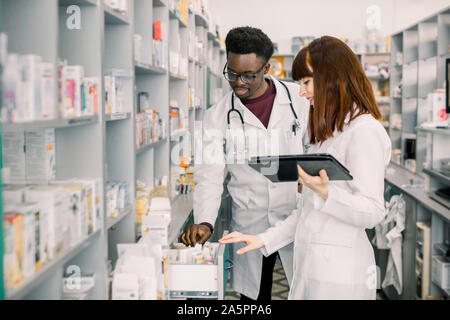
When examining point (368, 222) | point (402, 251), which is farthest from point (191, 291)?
point (402, 251)

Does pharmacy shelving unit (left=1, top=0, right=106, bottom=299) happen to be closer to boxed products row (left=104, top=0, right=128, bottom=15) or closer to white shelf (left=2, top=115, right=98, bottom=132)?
white shelf (left=2, top=115, right=98, bottom=132)

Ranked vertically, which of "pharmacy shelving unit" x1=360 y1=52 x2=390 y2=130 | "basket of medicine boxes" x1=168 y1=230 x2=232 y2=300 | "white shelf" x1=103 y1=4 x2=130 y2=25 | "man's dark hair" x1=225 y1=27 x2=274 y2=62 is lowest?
"basket of medicine boxes" x1=168 y1=230 x2=232 y2=300

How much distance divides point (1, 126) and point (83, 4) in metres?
0.82

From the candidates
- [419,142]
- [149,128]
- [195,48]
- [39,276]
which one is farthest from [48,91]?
[419,142]

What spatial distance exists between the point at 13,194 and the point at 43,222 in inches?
4.5

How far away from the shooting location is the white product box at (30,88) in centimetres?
129

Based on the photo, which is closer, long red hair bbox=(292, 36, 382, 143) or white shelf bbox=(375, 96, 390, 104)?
long red hair bbox=(292, 36, 382, 143)

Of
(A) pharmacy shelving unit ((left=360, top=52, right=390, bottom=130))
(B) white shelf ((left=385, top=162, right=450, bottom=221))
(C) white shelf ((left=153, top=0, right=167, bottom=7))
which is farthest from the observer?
(A) pharmacy shelving unit ((left=360, top=52, right=390, bottom=130))

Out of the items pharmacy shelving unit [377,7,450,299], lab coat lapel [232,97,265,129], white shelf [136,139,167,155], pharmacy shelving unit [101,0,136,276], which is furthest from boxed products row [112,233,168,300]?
pharmacy shelving unit [377,7,450,299]

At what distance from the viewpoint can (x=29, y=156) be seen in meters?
1.78

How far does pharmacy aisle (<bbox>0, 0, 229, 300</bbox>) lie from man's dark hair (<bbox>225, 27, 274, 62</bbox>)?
1.56 ft

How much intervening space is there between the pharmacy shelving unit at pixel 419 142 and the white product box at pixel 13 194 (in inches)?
99.7

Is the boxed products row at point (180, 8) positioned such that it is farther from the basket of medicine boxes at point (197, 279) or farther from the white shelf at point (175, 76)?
the basket of medicine boxes at point (197, 279)

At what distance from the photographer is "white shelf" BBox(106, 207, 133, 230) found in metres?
2.00
